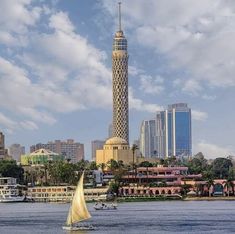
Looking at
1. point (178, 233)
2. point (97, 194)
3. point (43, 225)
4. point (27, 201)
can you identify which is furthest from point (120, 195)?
point (178, 233)

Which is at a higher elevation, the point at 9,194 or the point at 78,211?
the point at 9,194

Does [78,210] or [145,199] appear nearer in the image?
[78,210]

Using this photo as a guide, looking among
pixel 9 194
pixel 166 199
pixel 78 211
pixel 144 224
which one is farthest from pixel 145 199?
pixel 78 211

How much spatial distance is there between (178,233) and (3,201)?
373 feet

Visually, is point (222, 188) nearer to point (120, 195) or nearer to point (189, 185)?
point (189, 185)

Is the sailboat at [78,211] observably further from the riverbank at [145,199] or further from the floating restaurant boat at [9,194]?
the floating restaurant boat at [9,194]

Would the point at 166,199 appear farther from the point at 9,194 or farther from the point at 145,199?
the point at 9,194

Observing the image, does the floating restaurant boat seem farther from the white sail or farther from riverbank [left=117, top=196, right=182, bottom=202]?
the white sail

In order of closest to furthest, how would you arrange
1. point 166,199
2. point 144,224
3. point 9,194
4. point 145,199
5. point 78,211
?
point 78,211 < point 144,224 < point 166,199 < point 145,199 < point 9,194

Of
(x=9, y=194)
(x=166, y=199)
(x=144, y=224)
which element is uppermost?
(x=9, y=194)

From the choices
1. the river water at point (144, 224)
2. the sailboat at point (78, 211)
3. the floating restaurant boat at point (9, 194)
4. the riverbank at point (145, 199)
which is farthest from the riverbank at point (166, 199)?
the sailboat at point (78, 211)

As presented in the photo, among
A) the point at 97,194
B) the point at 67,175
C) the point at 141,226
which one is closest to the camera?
the point at 141,226

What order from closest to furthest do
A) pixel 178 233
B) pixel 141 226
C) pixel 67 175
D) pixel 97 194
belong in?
pixel 178 233
pixel 141 226
pixel 97 194
pixel 67 175

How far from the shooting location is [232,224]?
9450cm
